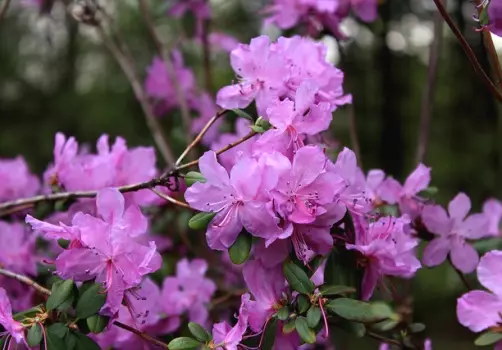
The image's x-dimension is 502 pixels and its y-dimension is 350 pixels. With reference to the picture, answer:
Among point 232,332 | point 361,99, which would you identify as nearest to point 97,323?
point 232,332

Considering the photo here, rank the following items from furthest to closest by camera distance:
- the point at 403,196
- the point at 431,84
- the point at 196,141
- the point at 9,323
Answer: the point at 431,84
the point at 403,196
the point at 196,141
the point at 9,323

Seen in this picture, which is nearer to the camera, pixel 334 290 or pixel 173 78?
pixel 334 290

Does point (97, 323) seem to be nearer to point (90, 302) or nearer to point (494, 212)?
point (90, 302)

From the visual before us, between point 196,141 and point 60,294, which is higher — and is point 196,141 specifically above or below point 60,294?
above

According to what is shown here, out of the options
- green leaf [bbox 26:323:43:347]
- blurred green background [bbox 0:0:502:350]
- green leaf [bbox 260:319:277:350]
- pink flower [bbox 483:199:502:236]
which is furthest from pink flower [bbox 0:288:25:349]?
A: blurred green background [bbox 0:0:502:350]

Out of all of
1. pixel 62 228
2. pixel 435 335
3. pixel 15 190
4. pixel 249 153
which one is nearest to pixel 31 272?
pixel 15 190

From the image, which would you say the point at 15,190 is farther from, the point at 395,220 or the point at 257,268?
the point at 395,220
